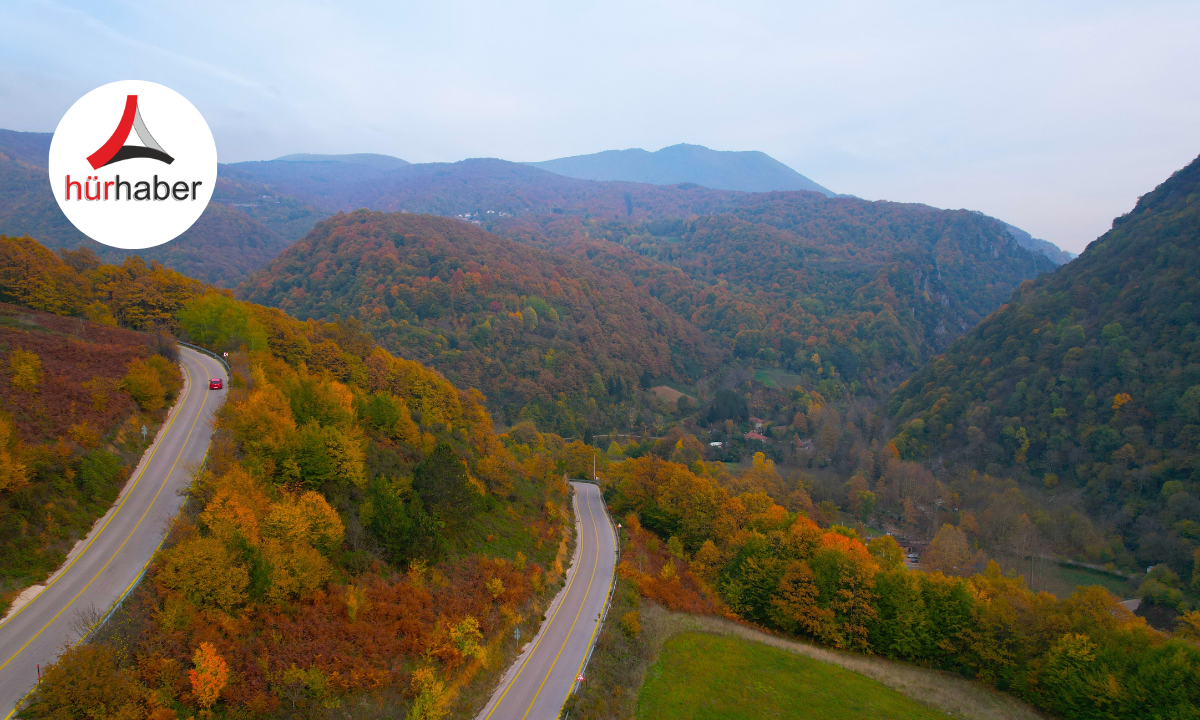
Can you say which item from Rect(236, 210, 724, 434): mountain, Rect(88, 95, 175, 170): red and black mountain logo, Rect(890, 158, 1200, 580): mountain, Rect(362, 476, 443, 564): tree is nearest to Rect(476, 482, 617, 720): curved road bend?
Rect(362, 476, 443, 564): tree

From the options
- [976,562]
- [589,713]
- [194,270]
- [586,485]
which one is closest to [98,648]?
[589,713]

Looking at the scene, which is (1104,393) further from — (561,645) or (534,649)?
(534,649)

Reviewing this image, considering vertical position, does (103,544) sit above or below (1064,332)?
below

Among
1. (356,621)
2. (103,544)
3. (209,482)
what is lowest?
(356,621)

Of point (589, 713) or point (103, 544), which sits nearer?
point (103, 544)

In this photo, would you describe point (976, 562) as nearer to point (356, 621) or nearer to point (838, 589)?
point (838, 589)

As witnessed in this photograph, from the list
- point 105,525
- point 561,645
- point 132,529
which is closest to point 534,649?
point 561,645

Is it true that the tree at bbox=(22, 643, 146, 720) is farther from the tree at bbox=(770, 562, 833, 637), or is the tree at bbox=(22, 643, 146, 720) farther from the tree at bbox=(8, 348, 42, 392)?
the tree at bbox=(770, 562, 833, 637)

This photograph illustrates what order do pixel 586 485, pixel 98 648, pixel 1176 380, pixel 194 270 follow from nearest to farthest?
pixel 98 648, pixel 586 485, pixel 1176 380, pixel 194 270
